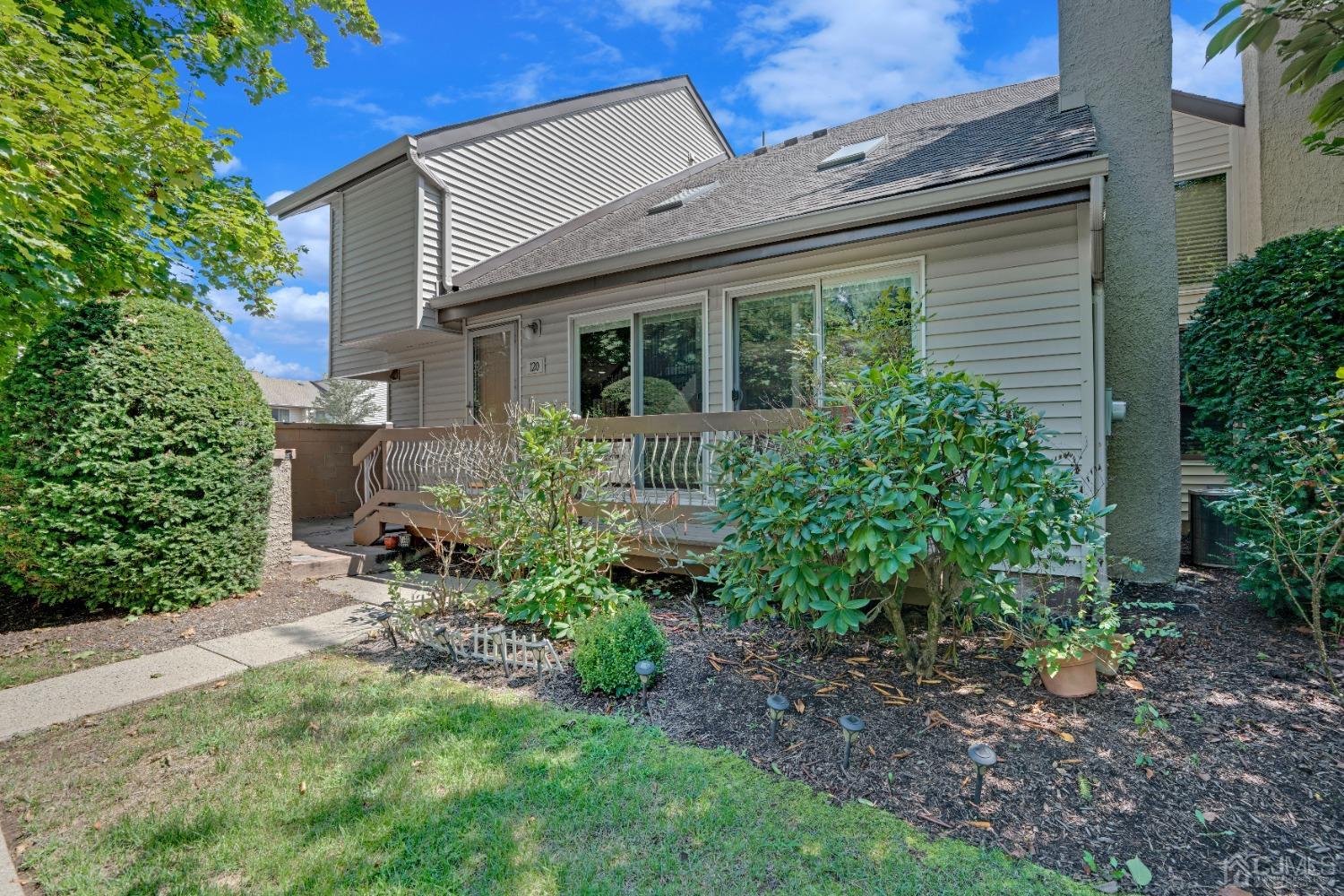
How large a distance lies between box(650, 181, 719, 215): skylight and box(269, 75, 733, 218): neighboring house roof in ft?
8.94

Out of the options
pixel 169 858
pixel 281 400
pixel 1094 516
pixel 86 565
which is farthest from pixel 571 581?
pixel 281 400

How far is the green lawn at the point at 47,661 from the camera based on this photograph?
389 centimetres

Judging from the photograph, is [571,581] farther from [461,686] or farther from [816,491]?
[816,491]

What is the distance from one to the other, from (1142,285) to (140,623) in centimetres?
902

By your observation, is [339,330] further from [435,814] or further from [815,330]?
[435,814]

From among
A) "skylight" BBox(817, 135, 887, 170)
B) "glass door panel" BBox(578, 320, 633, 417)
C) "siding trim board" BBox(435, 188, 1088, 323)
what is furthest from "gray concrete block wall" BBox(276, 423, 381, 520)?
"skylight" BBox(817, 135, 887, 170)

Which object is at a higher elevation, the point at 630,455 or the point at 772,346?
the point at 772,346

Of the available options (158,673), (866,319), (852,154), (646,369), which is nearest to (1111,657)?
(866,319)

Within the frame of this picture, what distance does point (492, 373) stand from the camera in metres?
8.95

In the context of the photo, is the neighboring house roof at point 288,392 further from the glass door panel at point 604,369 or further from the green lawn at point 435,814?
the green lawn at point 435,814

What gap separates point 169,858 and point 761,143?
1237 cm

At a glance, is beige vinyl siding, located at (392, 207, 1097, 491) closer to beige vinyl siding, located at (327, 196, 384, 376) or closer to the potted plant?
the potted plant

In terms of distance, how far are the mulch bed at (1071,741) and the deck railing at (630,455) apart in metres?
1.39

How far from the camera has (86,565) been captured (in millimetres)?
4730
